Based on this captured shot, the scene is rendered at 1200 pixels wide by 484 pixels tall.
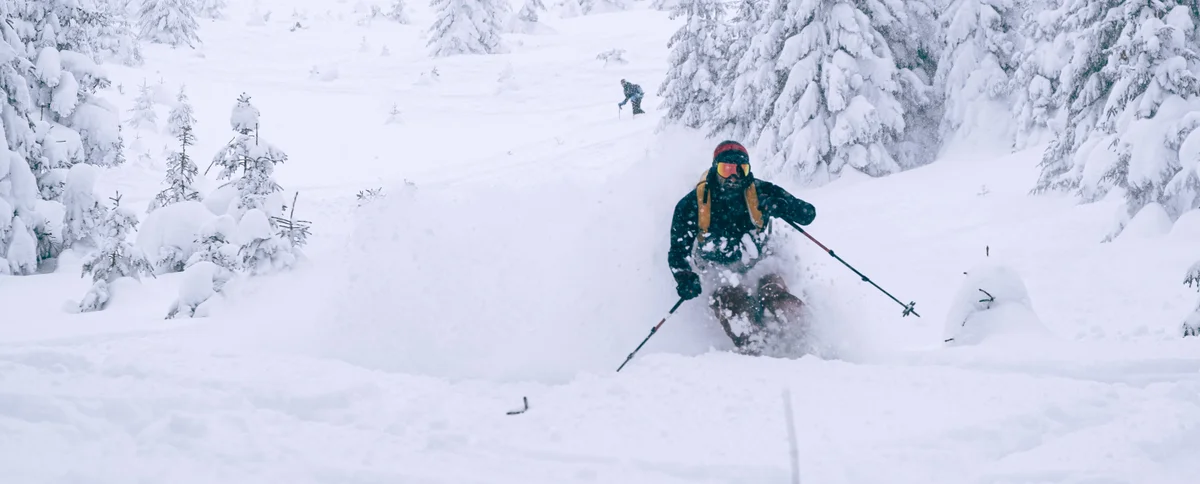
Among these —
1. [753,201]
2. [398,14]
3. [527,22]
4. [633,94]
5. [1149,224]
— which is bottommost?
[1149,224]

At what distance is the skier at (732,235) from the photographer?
6.08 metres

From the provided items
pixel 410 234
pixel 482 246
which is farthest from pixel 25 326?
pixel 482 246

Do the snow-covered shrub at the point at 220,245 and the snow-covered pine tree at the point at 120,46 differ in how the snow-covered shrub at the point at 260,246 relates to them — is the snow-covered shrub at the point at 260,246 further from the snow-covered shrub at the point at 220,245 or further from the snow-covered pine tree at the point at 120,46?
the snow-covered pine tree at the point at 120,46

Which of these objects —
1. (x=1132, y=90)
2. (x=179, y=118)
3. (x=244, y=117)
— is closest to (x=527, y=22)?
(x=179, y=118)

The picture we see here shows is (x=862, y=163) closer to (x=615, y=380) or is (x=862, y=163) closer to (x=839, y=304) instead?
(x=839, y=304)

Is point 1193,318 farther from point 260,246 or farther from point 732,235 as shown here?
point 260,246

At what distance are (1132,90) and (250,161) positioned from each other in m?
12.7

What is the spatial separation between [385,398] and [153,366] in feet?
5.74

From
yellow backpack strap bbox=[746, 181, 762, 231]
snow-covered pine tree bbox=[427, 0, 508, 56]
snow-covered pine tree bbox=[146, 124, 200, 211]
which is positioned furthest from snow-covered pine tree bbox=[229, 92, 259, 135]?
snow-covered pine tree bbox=[427, 0, 508, 56]

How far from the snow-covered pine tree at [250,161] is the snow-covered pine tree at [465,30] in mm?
25557

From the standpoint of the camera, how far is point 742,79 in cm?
1816

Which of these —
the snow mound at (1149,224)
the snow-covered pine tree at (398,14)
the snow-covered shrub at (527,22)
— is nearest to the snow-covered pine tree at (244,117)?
the snow mound at (1149,224)

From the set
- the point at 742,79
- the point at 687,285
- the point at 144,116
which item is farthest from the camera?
the point at 144,116

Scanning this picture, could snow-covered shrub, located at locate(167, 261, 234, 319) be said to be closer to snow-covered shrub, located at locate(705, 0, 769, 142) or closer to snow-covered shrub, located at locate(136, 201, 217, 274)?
snow-covered shrub, located at locate(136, 201, 217, 274)
